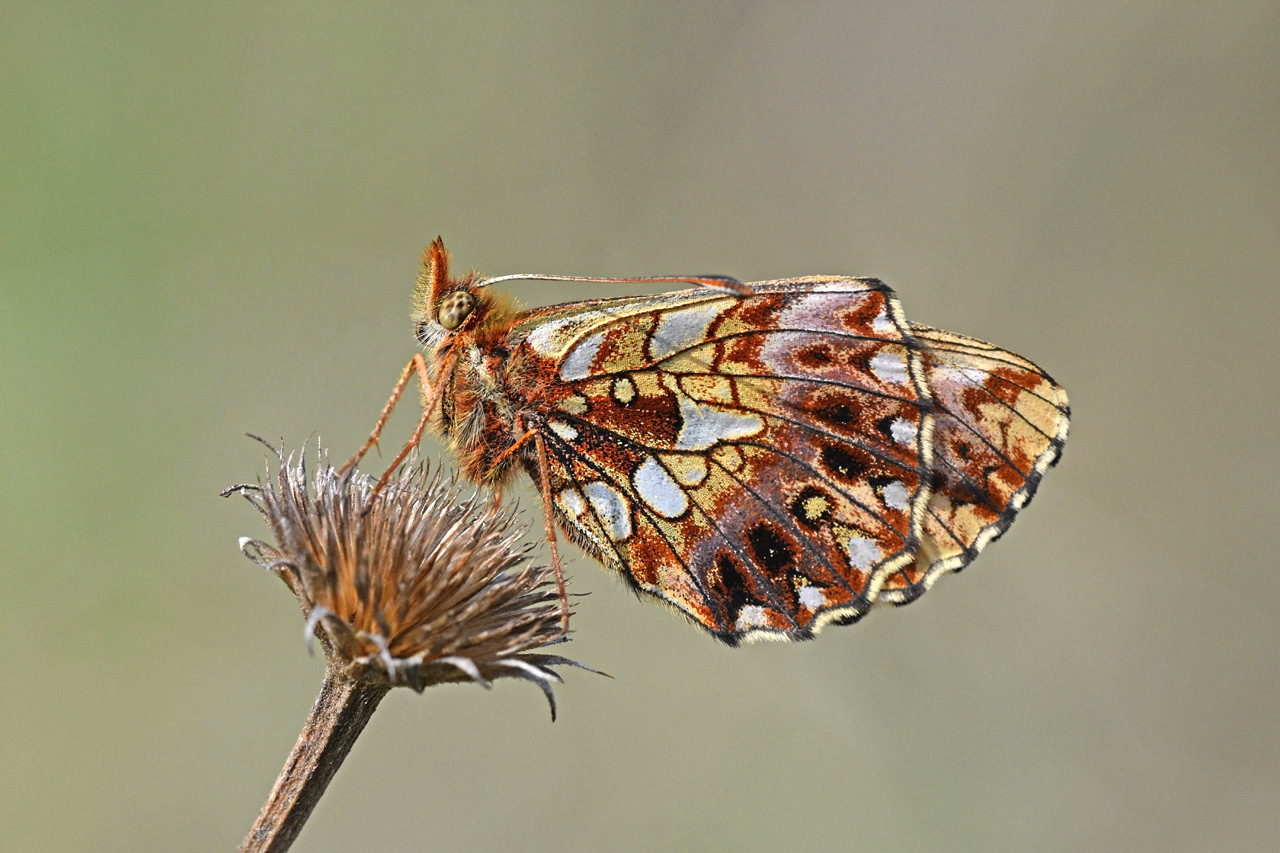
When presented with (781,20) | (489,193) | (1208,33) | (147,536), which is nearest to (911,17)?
(781,20)

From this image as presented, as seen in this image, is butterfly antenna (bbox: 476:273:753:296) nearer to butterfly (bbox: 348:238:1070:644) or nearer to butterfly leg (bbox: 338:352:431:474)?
butterfly (bbox: 348:238:1070:644)

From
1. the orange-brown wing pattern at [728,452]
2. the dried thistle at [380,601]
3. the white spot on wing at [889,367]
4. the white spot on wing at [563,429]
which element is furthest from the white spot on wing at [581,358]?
the white spot on wing at [889,367]

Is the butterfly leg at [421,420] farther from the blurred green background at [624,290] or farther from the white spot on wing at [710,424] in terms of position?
the blurred green background at [624,290]

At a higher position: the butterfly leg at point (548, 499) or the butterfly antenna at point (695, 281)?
the butterfly antenna at point (695, 281)

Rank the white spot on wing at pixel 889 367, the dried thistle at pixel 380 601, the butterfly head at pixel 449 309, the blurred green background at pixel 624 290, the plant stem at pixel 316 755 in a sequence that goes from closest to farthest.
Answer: the plant stem at pixel 316 755 < the dried thistle at pixel 380 601 < the white spot on wing at pixel 889 367 < the butterfly head at pixel 449 309 < the blurred green background at pixel 624 290

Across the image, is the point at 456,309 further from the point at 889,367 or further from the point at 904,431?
the point at 904,431

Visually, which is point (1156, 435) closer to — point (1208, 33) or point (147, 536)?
point (1208, 33)

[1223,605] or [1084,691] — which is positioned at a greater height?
[1223,605]
